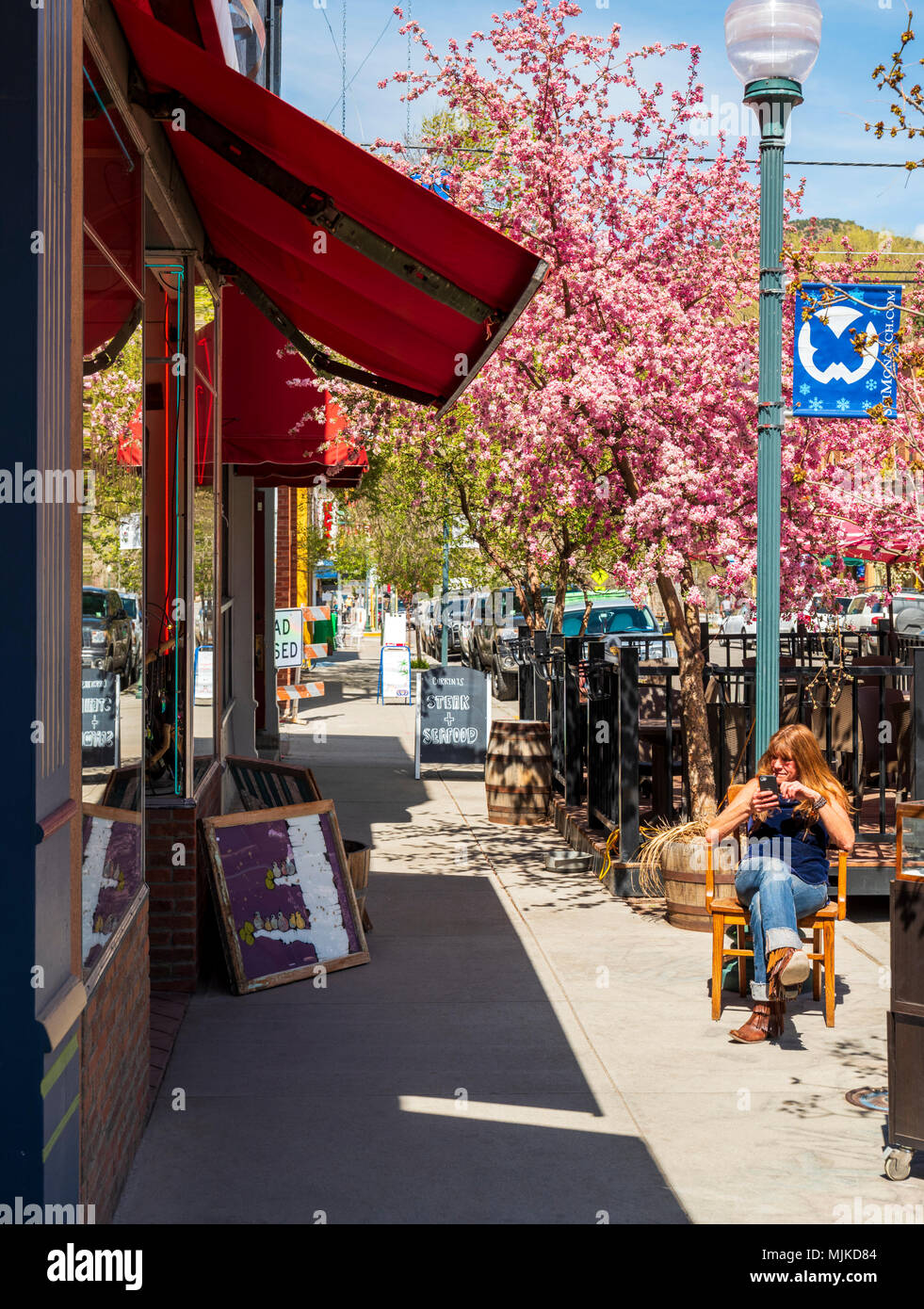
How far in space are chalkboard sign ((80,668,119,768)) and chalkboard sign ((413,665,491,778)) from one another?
907cm

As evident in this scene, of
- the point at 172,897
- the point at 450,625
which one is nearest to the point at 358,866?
the point at 172,897

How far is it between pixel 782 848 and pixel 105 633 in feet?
10.9

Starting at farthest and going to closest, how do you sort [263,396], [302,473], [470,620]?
[470,620]
[302,473]
[263,396]

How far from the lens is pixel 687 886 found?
25.5ft

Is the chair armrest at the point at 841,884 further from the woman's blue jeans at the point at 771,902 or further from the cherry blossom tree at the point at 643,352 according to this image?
the cherry blossom tree at the point at 643,352

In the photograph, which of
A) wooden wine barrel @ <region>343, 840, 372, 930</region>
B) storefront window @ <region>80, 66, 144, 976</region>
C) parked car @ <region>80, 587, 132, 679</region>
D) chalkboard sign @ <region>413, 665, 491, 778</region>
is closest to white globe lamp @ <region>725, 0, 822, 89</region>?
storefront window @ <region>80, 66, 144, 976</region>

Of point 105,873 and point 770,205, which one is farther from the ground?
point 770,205

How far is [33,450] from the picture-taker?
276cm

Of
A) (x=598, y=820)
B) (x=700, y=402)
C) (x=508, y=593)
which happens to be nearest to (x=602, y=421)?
(x=700, y=402)

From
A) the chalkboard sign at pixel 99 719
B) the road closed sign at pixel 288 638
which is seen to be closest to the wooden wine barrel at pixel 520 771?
the road closed sign at pixel 288 638

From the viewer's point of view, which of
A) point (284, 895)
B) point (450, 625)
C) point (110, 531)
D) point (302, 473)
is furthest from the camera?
point (450, 625)

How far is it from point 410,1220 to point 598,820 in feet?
19.3

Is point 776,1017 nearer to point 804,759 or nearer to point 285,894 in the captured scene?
point 804,759
